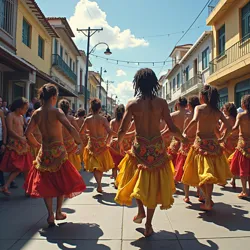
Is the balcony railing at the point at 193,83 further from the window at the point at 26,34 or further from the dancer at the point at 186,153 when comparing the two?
the dancer at the point at 186,153

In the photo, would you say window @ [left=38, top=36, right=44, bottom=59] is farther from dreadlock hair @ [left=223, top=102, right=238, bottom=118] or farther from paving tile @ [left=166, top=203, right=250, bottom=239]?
paving tile @ [left=166, top=203, right=250, bottom=239]

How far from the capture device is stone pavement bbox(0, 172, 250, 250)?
10.2ft

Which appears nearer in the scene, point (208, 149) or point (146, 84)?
point (146, 84)

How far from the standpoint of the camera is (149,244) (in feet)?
10.2

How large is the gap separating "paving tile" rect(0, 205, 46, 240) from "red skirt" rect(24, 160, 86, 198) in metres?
0.48

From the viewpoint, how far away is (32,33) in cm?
1499

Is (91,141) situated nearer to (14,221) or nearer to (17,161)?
(17,161)

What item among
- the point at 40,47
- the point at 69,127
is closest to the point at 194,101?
the point at 69,127

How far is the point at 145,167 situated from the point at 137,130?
0.48 m

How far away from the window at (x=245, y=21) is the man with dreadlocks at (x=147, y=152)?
37.3ft

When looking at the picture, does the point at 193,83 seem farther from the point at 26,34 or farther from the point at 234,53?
the point at 26,34

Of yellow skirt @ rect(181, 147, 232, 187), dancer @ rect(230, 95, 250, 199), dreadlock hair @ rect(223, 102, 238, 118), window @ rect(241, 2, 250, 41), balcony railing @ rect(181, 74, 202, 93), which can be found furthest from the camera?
balcony railing @ rect(181, 74, 202, 93)

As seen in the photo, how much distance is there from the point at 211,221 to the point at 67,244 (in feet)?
6.68

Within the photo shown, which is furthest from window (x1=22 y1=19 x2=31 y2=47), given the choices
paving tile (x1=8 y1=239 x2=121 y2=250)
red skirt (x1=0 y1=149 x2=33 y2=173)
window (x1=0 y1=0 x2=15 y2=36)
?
paving tile (x1=8 y1=239 x2=121 y2=250)
